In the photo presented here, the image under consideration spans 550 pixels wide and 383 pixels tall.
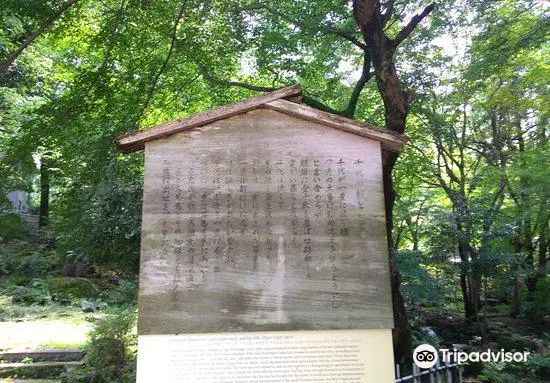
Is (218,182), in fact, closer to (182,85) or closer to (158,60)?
(158,60)

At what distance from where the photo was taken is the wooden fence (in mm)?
4027

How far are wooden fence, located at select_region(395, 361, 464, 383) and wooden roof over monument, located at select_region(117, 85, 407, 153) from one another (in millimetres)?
2313

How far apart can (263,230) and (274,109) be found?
902mm

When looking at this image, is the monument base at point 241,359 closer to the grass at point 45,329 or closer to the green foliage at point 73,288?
the grass at point 45,329

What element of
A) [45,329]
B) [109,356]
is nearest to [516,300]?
[109,356]

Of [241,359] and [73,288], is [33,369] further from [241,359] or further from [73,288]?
[73,288]

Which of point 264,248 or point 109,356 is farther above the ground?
point 264,248

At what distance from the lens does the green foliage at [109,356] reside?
5.45 m

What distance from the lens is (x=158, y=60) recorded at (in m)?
6.68

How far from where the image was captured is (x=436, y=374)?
452 centimetres

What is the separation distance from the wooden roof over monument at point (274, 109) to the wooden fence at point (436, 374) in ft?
7.59

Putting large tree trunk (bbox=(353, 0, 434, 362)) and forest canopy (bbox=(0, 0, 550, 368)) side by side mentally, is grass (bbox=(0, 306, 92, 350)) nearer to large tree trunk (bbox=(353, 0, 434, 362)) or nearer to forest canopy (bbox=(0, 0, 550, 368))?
forest canopy (bbox=(0, 0, 550, 368))

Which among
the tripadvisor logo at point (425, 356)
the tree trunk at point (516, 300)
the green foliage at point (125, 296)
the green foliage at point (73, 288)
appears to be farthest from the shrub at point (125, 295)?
the tree trunk at point (516, 300)

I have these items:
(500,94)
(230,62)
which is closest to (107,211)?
(230,62)
